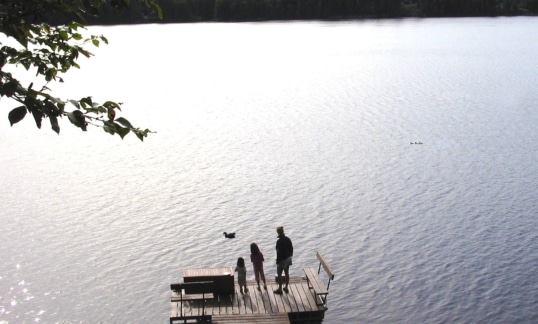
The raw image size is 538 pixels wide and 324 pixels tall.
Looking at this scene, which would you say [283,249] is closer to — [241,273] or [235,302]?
[241,273]

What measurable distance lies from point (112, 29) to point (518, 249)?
157801 millimetres

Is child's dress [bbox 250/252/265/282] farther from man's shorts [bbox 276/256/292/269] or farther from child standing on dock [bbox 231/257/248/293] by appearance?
man's shorts [bbox 276/256/292/269]

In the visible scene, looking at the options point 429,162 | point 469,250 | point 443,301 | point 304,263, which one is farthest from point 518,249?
point 429,162

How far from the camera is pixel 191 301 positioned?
18.9 meters

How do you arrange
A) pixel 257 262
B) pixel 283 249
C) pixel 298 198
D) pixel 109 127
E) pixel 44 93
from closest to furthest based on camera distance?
pixel 44 93 < pixel 109 127 < pixel 283 249 < pixel 257 262 < pixel 298 198

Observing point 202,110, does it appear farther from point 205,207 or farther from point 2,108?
point 205,207

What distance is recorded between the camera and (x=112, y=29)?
568 feet

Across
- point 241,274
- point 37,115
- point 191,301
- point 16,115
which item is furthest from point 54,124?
point 241,274

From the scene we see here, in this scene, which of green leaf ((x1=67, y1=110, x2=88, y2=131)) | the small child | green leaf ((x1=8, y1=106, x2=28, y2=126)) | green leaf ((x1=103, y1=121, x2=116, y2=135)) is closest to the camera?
green leaf ((x1=8, y1=106, x2=28, y2=126))

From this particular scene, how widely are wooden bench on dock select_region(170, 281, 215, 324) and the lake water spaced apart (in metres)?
3.23

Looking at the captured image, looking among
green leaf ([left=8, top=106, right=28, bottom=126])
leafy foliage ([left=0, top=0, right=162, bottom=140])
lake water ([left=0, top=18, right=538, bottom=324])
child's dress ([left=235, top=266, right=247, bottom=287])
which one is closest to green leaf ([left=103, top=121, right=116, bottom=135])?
leafy foliage ([left=0, top=0, right=162, bottom=140])

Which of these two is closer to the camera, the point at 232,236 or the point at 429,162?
the point at 232,236

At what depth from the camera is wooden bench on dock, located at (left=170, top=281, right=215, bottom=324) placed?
18266mm

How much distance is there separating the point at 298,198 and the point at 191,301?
15190 millimetres
